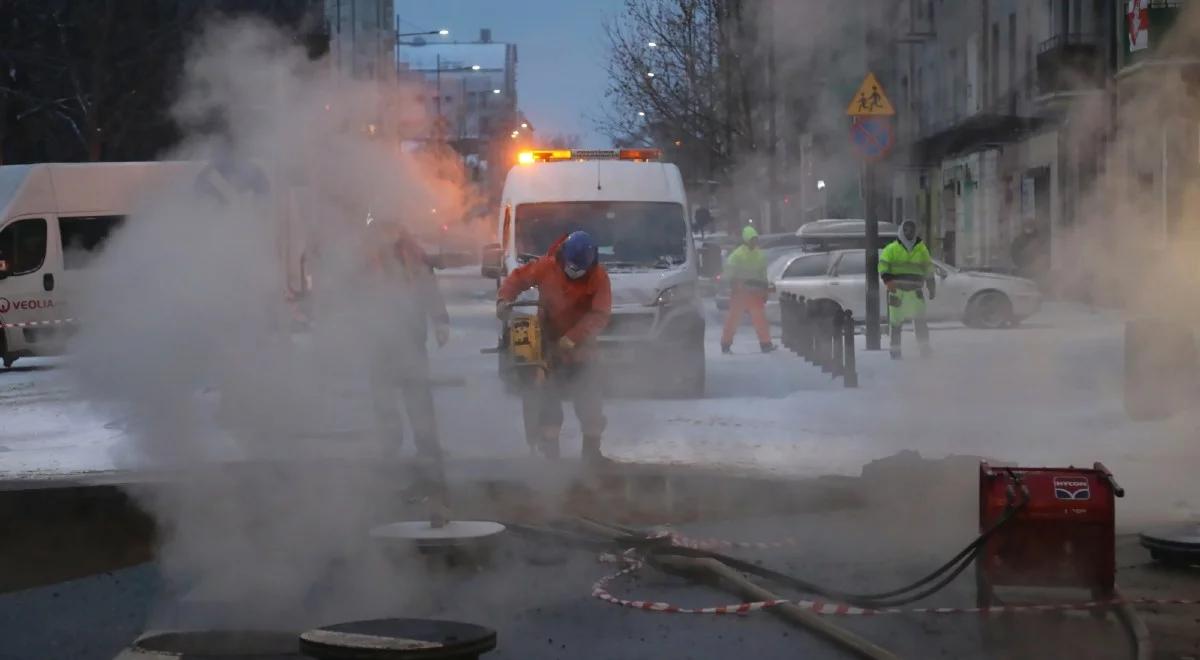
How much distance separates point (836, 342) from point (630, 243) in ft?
8.05

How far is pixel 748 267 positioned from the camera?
20125 mm

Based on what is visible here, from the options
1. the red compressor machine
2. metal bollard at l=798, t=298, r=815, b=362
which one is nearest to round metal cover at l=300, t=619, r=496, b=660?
the red compressor machine

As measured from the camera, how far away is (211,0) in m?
11.9

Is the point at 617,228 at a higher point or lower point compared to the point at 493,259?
higher

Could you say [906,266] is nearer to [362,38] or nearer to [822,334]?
[822,334]

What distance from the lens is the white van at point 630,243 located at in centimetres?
1562

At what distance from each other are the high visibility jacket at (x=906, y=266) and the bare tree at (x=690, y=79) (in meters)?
2.27

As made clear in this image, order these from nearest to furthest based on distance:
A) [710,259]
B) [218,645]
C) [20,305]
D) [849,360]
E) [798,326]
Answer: [218,645] → [849,360] → [710,259] → [798,326] → [20,305]

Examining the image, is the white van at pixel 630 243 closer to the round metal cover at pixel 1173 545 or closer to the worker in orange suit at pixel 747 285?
the worker in orange suit at pixel 747 285

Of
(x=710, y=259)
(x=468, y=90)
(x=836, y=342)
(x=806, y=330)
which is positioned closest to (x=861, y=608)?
(x=468, y=90)

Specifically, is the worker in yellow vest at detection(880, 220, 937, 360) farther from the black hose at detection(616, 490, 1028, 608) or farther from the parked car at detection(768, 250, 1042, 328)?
the black hose at detection(616, 490, 1028, 608)

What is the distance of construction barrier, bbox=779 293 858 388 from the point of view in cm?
1579

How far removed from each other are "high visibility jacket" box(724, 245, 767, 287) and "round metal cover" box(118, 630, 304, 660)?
47.1 ft

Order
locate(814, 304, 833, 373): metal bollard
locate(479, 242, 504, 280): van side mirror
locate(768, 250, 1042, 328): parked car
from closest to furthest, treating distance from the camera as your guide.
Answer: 1. locate(479, 242, 504, 280): van side mirror
2. locate(814, 304, 833, 373): metal bollard
3. locate(768, 250, 1042, 328): parked car
